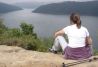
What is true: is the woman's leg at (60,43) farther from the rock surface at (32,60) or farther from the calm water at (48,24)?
the calm water at (48,24)

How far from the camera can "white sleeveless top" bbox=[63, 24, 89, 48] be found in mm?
6402

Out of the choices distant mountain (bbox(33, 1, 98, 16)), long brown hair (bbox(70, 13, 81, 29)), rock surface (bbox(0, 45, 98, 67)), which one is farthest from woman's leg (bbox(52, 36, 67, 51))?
distant mountain (bbox(33, 1, 98, 16))

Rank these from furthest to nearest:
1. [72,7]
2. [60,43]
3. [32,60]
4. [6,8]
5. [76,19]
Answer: [6,8] < [72,7] < [60,43] < [32,60] < [76,19]

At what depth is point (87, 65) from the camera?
6.15 m

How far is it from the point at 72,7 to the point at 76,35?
233 feet

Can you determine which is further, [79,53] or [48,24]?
[48,24]

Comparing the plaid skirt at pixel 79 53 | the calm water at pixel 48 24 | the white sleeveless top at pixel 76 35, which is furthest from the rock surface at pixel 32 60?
the calm water at pixel 48 24

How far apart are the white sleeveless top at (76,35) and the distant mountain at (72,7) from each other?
70284 millimetres

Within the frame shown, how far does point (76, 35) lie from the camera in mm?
6406

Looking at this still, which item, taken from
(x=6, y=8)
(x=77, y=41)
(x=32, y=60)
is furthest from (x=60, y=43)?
(x=6, y=8)

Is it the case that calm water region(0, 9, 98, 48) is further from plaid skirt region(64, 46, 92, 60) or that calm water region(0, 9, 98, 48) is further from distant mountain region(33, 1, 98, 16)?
plaid skirt region(64, 46, 92, 60)

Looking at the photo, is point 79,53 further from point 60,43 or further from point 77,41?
point 60,43

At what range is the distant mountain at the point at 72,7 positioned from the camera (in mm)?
79881

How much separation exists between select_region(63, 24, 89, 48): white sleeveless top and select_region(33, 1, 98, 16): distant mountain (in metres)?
70.3
